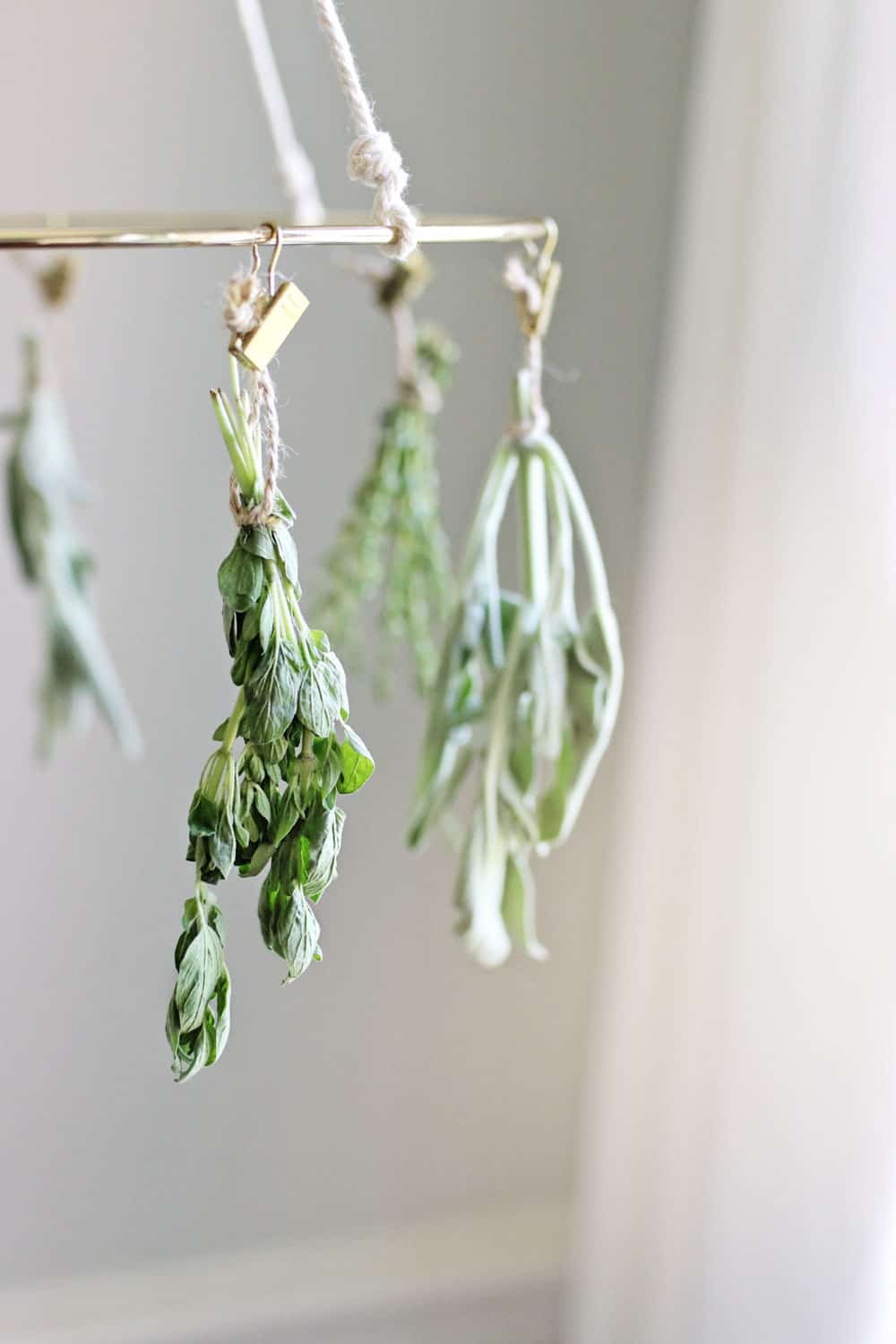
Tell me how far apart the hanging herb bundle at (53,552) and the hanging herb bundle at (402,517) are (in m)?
0.20

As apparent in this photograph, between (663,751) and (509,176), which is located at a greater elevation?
(509,176)

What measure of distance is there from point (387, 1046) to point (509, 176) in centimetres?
102

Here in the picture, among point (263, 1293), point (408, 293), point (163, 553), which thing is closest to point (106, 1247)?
point (263, 1293)

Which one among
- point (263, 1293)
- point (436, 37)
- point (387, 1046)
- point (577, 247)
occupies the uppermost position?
point (436, 37)

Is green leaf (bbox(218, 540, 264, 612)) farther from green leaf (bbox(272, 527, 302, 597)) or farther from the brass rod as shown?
the brass rod

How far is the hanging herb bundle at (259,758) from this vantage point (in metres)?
0.54

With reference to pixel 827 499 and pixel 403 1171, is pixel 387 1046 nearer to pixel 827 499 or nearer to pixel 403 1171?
pixel 403 1171

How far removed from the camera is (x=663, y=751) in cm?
122

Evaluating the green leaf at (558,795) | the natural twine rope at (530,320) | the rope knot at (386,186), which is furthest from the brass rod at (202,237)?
the green leaf at (558,795)

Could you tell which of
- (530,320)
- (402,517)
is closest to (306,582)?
(402,517)

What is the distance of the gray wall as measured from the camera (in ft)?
3.88

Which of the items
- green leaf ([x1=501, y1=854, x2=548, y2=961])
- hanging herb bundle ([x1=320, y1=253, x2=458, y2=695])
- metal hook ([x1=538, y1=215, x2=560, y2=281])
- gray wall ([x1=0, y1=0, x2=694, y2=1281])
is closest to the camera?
metal hook ([x1=538, y1=215, x2=560, y2=281])

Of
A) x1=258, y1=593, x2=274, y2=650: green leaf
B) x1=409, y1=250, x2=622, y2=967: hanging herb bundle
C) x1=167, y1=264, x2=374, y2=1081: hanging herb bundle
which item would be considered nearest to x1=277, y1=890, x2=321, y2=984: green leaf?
x1=167, y1=264, x2=374, y2=1081: hanging herb bundle

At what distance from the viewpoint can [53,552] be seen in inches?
31.5
